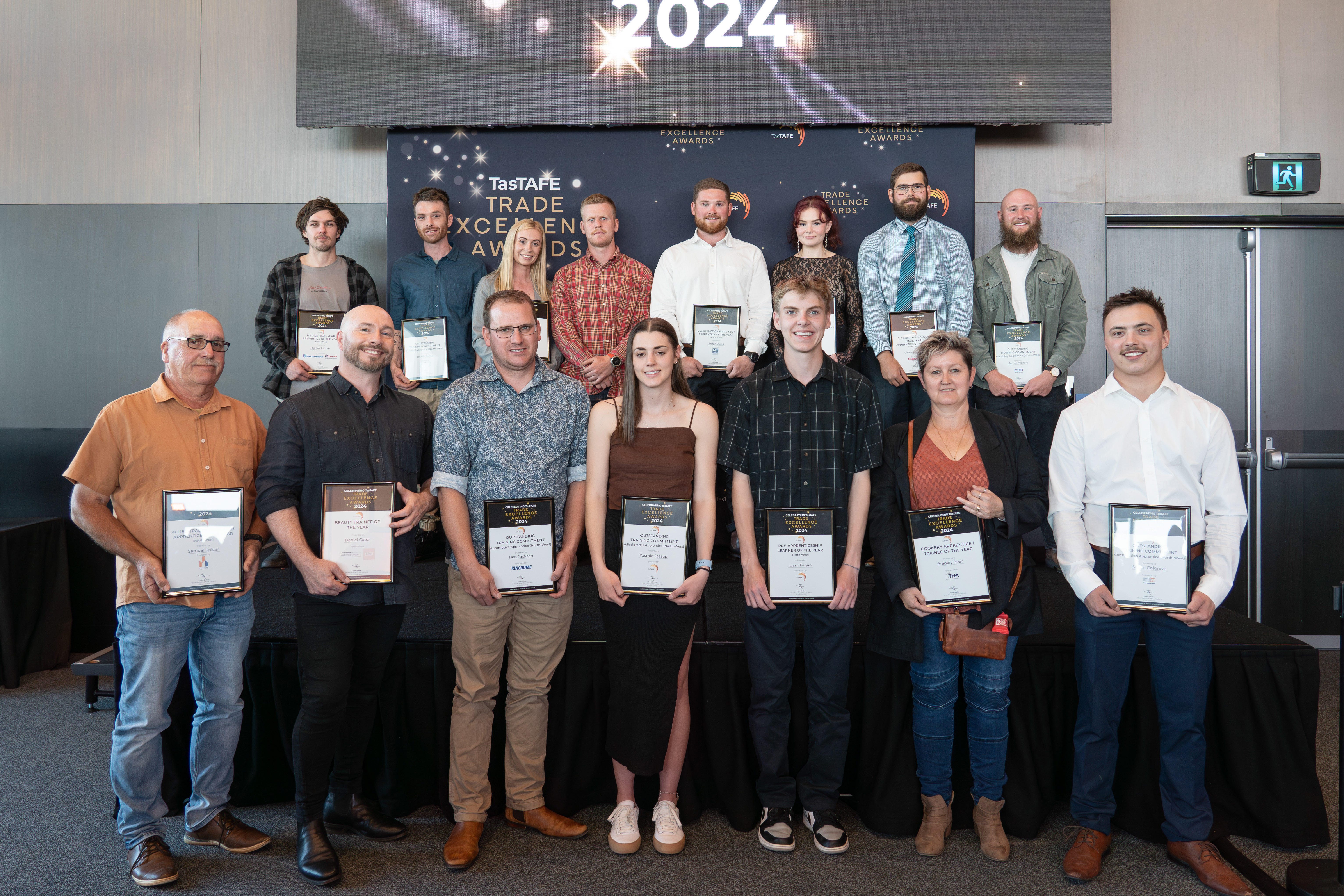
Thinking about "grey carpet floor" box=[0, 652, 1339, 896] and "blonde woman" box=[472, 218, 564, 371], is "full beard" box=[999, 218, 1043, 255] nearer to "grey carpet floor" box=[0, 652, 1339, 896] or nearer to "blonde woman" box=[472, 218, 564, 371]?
"blonde woman" box=[472, 218, 564, 371]

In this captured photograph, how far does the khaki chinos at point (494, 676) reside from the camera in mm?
2438

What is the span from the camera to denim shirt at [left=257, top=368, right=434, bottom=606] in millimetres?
2295

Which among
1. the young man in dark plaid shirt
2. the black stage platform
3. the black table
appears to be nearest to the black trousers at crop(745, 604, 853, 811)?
the young man in dark plaid shirt

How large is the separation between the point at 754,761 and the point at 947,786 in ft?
2.07

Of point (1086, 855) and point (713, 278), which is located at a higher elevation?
point (713, 278)

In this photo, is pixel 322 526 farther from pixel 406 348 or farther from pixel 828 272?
pixel 828 272

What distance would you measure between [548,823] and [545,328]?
224 cm

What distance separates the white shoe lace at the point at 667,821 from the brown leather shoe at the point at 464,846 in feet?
1.83

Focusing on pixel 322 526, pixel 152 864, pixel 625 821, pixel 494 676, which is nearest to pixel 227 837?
pixel 152 864

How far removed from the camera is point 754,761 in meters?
2.70

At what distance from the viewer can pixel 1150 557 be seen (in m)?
2.24

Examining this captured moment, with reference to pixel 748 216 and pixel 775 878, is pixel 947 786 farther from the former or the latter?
pixel 748 216

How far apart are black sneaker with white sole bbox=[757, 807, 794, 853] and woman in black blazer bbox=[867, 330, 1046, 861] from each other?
0.41 m

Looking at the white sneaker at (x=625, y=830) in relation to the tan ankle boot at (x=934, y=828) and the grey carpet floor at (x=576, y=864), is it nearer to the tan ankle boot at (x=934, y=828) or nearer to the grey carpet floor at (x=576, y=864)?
the grey carpet floor at (x=576, y=864)
